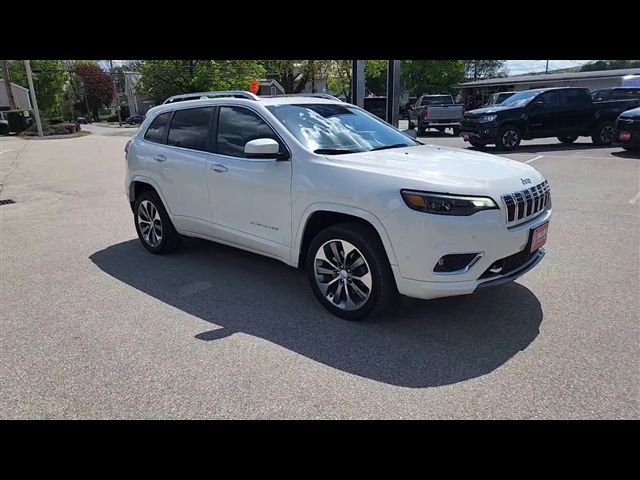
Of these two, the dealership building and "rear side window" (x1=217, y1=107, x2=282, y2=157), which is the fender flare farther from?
the dealership building

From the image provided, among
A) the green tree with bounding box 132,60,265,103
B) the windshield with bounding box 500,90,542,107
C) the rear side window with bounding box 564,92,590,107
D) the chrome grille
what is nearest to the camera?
the chrome grille

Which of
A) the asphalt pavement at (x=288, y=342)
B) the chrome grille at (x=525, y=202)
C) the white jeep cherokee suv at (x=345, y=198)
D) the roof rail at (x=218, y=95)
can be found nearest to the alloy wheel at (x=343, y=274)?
the white jeep cherokee suv at (x=345, y=198)

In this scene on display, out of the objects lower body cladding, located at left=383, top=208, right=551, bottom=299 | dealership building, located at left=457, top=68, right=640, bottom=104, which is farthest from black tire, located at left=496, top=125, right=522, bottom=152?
dealership building, located at left=457, top=68, right=640, bottom=104

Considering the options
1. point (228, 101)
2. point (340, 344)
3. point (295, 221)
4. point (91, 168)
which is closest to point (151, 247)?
point (228, 101)

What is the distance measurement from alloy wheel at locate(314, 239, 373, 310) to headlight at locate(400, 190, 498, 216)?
0.65 m

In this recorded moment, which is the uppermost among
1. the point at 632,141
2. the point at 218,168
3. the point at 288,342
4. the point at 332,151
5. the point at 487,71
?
the point at 487,71

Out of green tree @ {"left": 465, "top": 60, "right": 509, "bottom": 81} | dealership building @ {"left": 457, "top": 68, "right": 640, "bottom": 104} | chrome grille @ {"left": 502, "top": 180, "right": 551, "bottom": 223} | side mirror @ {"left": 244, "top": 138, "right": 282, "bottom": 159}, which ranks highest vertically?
green tree @ {"left": 465, "top": 60, "right": 509, "bottom": 81}

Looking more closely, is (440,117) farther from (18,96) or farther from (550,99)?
(18,96)

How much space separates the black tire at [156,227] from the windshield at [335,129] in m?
1.98

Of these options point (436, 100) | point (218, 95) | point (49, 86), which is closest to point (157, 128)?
point (218, 95)

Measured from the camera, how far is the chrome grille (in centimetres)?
339

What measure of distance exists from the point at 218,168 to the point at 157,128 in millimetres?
1449

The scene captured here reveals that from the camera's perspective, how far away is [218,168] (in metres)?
4.64

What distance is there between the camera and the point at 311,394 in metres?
2.91
